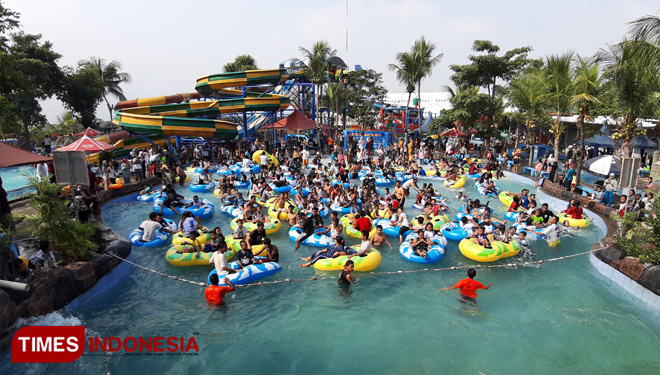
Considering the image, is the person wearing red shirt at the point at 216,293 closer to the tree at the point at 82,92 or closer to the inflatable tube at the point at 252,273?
the inflatable tube at the point at 252,273

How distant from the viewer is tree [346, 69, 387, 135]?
38469mm

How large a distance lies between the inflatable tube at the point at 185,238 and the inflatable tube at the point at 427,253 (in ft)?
18.3

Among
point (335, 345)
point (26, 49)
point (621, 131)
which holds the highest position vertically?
point (26, 49)

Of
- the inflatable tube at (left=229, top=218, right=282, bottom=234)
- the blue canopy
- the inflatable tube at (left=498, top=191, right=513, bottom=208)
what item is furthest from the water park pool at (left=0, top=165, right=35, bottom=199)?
the blue canopy

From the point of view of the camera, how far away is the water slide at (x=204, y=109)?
21.8 meters

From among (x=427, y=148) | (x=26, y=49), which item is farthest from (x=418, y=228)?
(x=26, y=49)

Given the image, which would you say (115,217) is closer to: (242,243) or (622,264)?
(242,243)

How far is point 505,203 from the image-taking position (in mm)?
16438

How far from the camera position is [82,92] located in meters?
31.9

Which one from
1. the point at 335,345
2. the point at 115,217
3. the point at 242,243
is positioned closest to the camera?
the point at 335,345

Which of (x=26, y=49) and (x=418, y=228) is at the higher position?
(x=26, y=49)

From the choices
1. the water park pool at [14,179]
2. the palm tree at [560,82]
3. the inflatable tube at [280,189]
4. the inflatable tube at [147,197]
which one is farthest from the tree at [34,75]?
the palm tree at [560,82]

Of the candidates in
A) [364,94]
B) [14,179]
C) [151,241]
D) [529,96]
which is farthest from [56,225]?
[364,94]

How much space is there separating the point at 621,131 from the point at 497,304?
10.7m
